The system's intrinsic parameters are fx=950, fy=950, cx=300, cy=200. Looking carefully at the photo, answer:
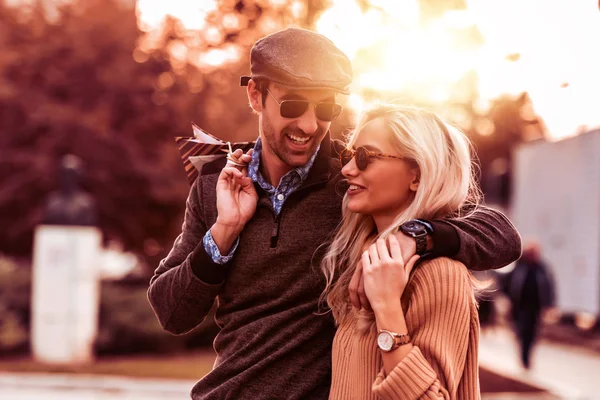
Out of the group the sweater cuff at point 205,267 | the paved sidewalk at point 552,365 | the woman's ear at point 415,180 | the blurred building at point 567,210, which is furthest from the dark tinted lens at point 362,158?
the blurred building at point 567,210

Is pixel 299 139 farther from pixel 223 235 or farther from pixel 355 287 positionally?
pixel 355 287

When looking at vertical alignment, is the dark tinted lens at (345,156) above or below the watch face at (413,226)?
above

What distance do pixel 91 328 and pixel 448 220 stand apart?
46.3 ft

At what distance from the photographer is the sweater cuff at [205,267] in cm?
323

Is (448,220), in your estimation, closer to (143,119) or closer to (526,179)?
(526,179)

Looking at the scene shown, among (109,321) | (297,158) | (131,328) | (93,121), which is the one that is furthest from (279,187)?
(93,121)

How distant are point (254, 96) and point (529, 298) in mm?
12990

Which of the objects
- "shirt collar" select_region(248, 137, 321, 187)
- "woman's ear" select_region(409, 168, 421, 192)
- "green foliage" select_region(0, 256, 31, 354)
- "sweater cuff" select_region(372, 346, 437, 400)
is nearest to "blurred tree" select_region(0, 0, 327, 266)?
"green foliage" select_region(0, 256, 31, 354)

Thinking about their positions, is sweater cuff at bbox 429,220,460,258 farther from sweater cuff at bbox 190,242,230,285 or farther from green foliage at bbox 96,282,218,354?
green foliage at bbox 96,282,218,354

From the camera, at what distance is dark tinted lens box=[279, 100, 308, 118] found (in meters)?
3.18

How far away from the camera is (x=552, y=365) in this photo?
16422 millimetres

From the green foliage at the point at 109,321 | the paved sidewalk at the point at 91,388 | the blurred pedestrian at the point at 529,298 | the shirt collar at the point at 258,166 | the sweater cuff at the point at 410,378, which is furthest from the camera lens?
the green foliage at the point at 109,321

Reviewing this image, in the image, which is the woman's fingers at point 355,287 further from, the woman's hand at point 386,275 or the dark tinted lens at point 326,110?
the dark tinted lens at point 326,110

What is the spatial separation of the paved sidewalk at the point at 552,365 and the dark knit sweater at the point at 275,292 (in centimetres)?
920
